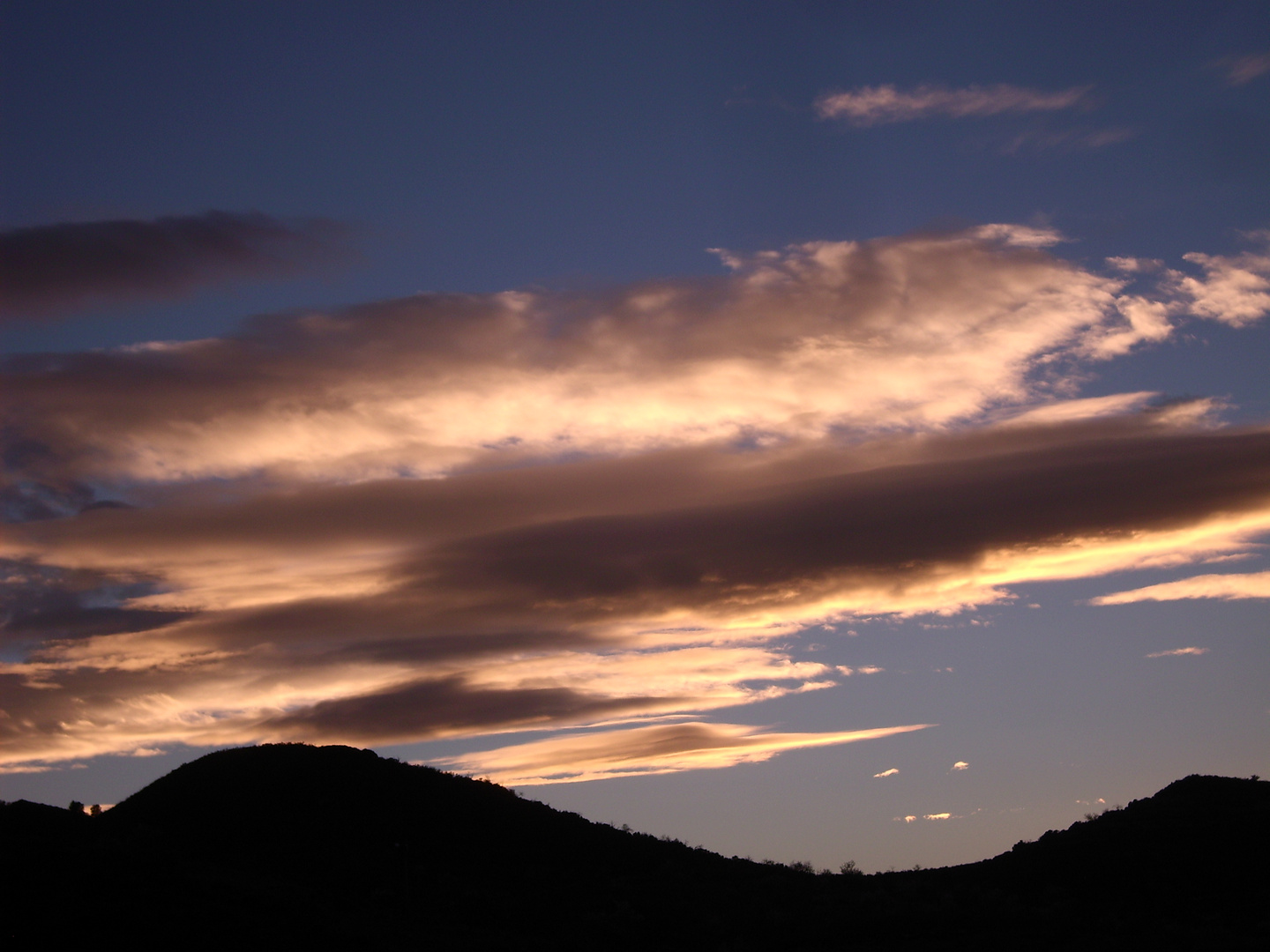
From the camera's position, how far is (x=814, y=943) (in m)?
46.9

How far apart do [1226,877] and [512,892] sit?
125ft

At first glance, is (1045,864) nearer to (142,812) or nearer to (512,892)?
(512,892)

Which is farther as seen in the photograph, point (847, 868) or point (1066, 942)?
point (847, 868)

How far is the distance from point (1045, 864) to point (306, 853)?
1725 inches

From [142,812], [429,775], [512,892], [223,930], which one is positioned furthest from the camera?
[429,775]

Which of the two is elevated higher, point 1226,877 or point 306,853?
point 306,853

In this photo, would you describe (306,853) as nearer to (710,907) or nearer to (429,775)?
(429,775)

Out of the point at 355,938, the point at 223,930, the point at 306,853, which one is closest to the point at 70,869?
the point at 223,930

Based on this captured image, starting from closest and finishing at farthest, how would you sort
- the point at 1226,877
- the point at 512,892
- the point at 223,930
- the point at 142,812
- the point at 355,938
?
the point at 223,930 < the point at 355,938 < the point at 1226,877 < the point at 512,892 < the point at 142,812

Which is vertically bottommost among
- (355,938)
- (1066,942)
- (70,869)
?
(1066,942)

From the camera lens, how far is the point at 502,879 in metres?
62.1

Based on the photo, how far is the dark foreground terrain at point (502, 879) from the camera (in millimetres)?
41312

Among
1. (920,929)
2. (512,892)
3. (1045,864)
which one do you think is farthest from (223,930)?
(1045,864)

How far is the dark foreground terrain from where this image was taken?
136 feet
